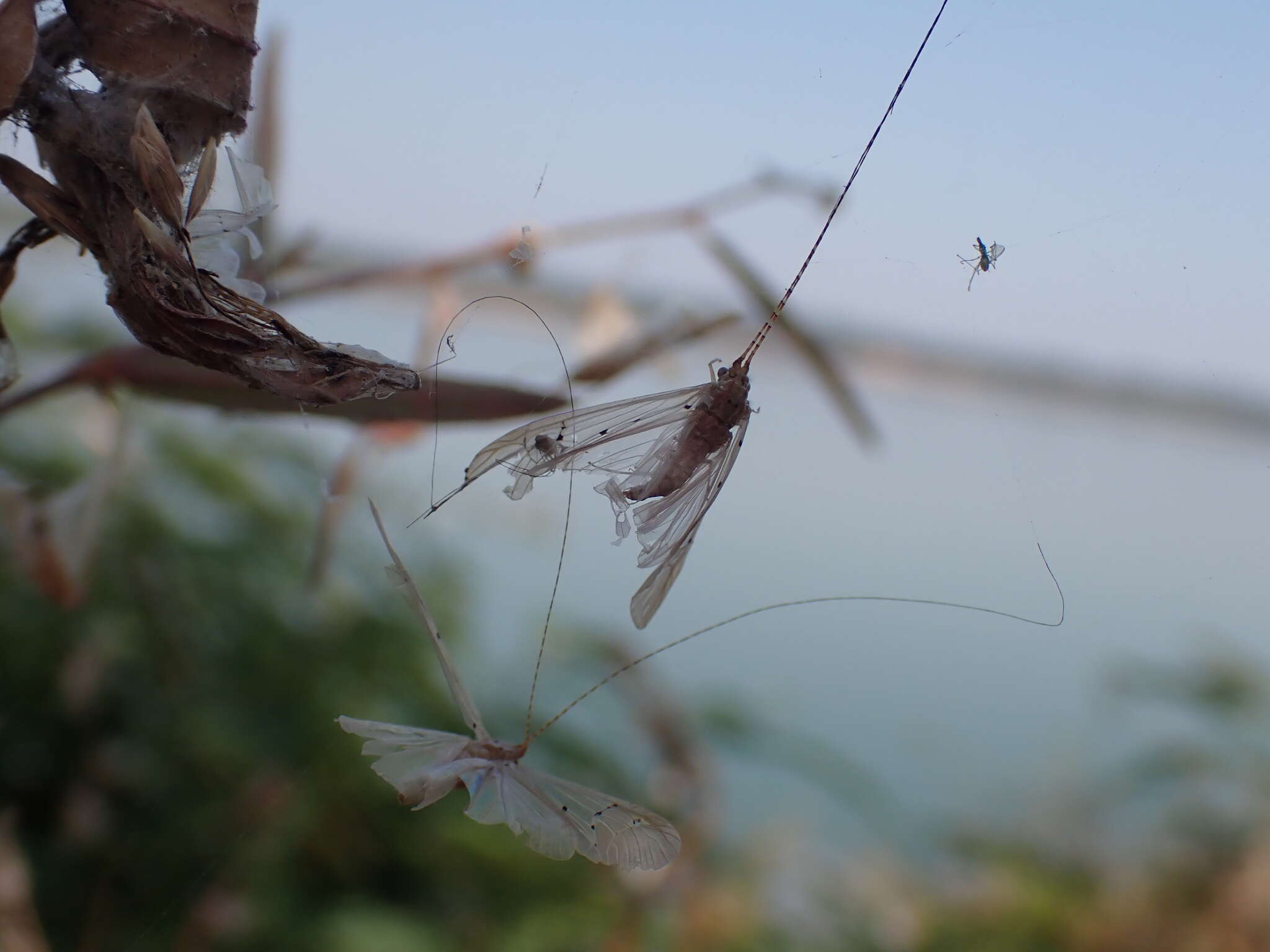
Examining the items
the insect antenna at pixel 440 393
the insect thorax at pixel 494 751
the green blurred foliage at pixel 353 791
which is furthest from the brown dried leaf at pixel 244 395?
the green blurred foliage at pixel 353 791

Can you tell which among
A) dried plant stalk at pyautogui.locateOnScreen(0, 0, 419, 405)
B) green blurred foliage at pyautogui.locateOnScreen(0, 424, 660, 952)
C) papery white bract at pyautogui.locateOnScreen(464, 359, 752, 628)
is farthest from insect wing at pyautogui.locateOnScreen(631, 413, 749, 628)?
green blurred foliage at pyautogui.locateOnScreen(0, 424, 660, 952)

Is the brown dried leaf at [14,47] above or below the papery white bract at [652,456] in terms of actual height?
above

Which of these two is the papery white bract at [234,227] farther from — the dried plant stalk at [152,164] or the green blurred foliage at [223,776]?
the green blurred foliage at [223,776]

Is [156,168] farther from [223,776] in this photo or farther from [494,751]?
[223,776]

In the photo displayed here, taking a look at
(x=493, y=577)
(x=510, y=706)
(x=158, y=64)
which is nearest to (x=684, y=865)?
(x=510, y=706)

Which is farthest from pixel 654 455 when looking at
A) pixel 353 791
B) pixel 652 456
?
pixel 353 791

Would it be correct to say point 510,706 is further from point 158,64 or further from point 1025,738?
point 158,64

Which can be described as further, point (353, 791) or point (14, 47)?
point (353, 791)
